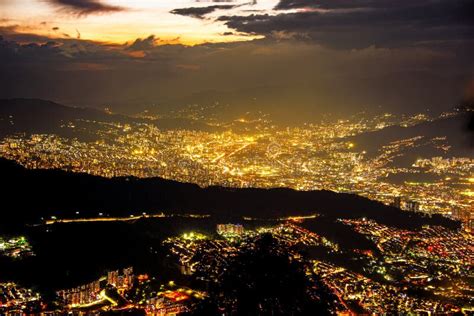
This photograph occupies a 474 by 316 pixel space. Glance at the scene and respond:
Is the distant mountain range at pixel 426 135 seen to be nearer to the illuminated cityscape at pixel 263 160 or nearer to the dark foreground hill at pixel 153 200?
the illuminated cityscape at pixel 263 160

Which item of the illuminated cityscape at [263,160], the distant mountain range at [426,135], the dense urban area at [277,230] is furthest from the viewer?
the distant mountain range at [426,135]

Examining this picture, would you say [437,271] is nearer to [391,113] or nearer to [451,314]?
[451,314]

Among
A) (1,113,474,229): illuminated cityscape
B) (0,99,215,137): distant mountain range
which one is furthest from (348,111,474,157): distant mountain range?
(0,99,215,137): distant mountain range

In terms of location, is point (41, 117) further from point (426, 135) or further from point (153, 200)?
point (426, 135)

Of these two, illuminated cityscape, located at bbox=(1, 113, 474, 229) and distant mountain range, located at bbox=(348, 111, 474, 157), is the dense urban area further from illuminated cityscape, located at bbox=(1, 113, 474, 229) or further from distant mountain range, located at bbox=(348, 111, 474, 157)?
distant mountain range, located at bbox=(348, 111, 474, 157)

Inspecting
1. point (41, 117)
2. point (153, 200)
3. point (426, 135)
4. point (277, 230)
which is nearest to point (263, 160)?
point (426, 135)

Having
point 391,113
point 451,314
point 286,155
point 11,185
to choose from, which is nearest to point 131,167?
point 11,185

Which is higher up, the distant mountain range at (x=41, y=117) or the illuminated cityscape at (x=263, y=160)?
the distant mountain range at (x=41, y=117)

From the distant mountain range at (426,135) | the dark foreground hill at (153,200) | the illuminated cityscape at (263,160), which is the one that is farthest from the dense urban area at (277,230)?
the dark foreground hill at (153,200)
